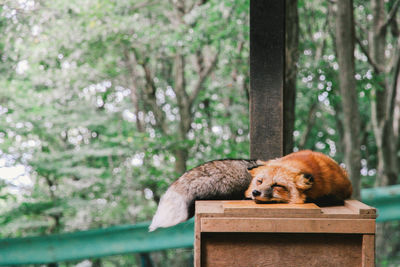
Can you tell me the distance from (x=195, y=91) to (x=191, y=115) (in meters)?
0.49

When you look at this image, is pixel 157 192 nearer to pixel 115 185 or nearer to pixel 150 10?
pixel 115 185

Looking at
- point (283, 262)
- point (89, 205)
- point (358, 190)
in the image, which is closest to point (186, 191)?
point (283, 262)

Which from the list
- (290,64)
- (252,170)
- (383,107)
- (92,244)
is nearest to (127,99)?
(92,244)

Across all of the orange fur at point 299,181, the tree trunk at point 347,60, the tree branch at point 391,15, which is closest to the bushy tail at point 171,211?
the orange fur at point 299,181

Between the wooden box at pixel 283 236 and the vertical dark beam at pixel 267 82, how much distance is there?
734 mm

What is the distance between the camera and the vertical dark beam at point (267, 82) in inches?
81.5

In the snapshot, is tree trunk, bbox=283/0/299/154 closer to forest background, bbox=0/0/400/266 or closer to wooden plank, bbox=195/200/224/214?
forest background, bbox=0/0/400/266

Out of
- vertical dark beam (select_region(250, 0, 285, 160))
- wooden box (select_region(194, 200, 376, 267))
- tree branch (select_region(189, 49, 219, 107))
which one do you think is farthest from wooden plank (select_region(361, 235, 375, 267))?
tree branch (select_region(189, 49, 219, 107))

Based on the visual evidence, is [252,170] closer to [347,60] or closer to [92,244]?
[347,60]

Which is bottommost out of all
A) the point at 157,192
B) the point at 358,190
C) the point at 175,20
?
the point at 157,192

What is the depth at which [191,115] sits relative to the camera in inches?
300

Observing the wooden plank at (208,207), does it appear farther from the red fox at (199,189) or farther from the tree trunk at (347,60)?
the tree trunk at (347,60)

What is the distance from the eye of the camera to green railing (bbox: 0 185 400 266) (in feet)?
12.6

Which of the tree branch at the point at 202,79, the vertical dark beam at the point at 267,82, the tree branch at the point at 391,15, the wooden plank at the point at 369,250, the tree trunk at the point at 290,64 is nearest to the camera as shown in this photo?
the wooden plank at the point at 369,250
